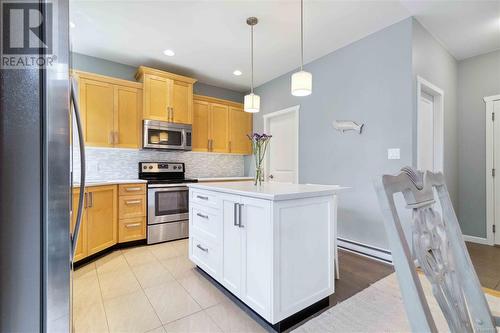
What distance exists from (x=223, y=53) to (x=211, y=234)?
2629 millimetres

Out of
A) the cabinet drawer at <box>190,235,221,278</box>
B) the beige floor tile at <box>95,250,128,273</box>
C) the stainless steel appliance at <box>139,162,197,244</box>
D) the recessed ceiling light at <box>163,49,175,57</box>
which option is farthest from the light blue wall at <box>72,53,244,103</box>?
the cabinet drawer at <box>190,235,221,278</box>

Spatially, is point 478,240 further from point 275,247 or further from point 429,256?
point 429,256

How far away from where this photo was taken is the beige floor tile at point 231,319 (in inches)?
61.3

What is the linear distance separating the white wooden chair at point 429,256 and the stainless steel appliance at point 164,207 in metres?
3.23

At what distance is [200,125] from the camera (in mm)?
4277

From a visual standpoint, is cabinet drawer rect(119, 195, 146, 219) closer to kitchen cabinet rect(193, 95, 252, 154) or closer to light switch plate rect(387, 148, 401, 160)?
kitchen cabinet rect(193, 95, 252, 154)

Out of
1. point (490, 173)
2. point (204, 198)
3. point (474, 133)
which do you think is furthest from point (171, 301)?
point (474, 133)

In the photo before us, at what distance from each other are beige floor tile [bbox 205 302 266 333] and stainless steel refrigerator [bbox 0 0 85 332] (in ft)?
3.45

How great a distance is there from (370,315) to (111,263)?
2.65 metres

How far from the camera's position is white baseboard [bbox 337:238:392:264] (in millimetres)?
2658

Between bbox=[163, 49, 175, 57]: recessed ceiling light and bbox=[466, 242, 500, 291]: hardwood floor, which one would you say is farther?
bbox=[163, 49, 175, 57]: recessed ceiling light

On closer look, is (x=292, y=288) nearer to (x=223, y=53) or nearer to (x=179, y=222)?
(x=179, y=222)

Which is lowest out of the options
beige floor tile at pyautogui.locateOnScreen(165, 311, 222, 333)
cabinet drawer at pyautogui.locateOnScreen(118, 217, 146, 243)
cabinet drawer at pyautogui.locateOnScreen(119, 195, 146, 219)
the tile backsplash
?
beige floor tile at pyautogui.locateOnScreen(165, 311, 222, 333)

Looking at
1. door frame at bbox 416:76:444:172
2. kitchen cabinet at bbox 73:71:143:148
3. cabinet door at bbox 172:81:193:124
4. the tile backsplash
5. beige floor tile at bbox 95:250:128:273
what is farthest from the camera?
cabinet door at bbox 172:81:193:124
